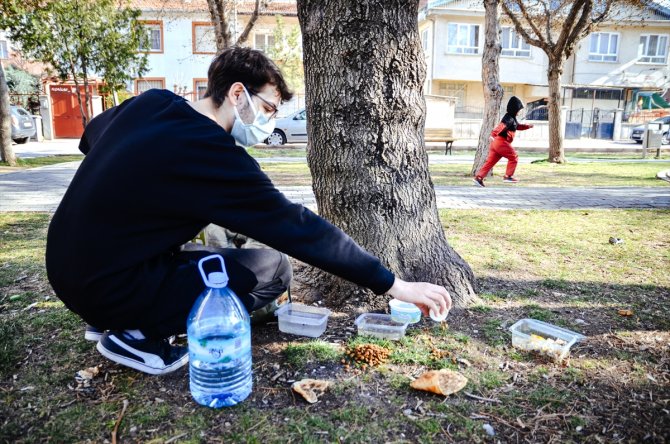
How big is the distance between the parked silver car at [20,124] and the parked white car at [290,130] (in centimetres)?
987

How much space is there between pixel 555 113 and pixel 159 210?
15.0 meters

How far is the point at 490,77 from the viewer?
10.5 m

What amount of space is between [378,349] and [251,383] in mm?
677

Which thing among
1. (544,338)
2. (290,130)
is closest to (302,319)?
(544,338)

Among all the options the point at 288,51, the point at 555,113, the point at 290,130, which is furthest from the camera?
the point at 288,51

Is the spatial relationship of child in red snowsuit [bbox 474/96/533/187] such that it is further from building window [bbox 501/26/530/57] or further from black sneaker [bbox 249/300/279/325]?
building window [bbox 501/26/530/57]

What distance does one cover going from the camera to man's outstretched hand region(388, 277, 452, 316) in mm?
2027

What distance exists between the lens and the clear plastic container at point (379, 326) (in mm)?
2715

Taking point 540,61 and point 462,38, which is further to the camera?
point 540,61

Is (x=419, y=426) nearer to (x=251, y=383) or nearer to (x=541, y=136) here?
(x=251, y=383)

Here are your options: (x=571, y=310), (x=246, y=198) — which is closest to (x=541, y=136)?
(x=571, y=310)

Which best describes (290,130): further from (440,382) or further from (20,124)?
(440,382)

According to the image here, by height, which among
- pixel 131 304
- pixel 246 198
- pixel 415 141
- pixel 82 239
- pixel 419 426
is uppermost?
pixel 415 141

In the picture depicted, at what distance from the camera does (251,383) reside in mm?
2225
